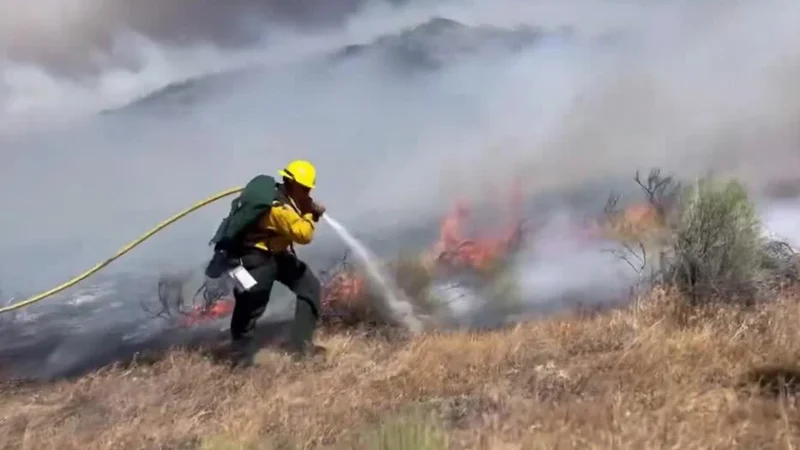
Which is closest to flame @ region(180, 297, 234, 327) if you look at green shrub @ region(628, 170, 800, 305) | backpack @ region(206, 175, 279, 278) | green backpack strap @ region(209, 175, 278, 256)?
backpack @ region(206, 175, 279, 278)

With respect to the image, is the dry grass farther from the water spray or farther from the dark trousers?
the water spray

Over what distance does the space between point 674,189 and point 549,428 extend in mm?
7931

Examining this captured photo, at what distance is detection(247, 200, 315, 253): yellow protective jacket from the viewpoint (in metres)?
8.46

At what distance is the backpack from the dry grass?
89cm

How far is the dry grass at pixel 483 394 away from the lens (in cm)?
528

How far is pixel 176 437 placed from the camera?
6734 millimetres

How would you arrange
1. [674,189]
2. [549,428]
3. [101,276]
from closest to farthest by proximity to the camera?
[549,428] → [674,189] → [101,276]

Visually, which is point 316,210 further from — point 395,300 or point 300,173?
point 395,300

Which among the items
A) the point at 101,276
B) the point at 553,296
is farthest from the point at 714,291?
the point at 101,276

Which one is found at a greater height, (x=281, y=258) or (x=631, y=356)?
(x=281, y=258)

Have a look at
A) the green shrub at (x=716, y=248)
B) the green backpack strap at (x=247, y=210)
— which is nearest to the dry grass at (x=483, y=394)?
the green shrub at (x=716, y=248)

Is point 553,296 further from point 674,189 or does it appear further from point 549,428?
point 549,428

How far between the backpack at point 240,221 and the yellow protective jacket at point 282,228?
71 millimetres

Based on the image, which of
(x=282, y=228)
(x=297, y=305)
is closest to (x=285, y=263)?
(x=297, y=305)
